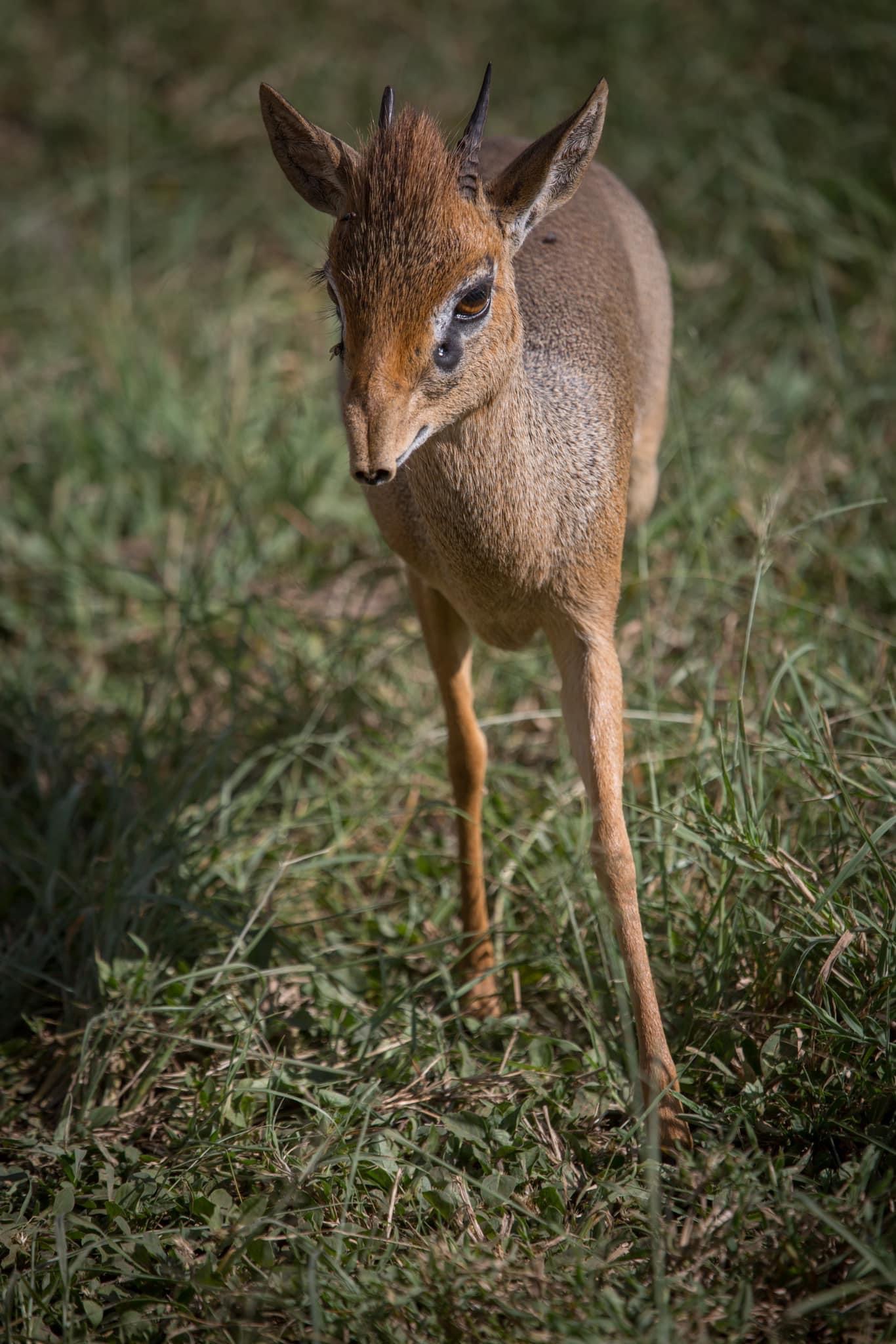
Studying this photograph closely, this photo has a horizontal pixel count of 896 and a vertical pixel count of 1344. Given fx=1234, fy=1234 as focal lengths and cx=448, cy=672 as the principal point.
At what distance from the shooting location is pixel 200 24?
7543 millimetres

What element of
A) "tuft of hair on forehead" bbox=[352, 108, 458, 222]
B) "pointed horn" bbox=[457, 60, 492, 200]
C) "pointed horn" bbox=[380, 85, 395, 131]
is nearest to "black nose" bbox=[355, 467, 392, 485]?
"tuft of hair on forehead" bbox=[352, 108, 458, 222]

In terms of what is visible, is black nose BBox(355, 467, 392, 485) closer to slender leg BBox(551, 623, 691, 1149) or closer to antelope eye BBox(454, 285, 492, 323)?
antelope eye BBox(454, 285, 492, 323)

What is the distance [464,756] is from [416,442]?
1.26 m

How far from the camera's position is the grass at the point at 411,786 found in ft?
8.34

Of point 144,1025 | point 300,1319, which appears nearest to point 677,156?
point 144,1025

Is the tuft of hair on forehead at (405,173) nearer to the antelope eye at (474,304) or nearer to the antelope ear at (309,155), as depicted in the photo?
the antelope ear at (309,155)

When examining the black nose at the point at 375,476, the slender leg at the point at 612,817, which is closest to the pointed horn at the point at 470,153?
the black nose at the point at 375,476

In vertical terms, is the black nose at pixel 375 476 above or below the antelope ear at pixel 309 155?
below

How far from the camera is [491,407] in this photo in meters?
2.69

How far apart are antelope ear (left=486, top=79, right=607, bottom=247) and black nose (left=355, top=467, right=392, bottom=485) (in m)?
0.72

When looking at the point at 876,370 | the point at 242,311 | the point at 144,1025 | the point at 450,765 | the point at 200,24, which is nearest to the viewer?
the point at 144,1025

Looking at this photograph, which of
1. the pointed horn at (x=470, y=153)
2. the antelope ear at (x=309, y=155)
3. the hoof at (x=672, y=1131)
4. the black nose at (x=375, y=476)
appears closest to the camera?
the black nose at (x=375, y=476)

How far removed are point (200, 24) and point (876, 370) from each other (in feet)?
16.2

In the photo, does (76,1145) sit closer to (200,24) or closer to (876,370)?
(876,370)
